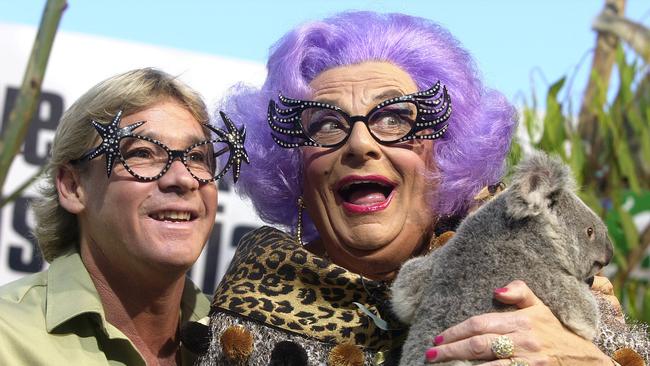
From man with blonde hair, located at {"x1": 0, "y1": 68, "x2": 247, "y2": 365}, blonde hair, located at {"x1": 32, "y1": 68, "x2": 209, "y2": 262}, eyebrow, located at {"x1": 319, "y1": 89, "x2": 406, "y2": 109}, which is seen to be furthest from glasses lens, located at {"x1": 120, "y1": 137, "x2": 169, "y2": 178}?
eyebrow, located at {"x1": 319, "y1": 89, "x2": 406, "y2": 109}

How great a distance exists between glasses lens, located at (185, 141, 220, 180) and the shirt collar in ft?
1.71

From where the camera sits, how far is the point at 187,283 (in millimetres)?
3801

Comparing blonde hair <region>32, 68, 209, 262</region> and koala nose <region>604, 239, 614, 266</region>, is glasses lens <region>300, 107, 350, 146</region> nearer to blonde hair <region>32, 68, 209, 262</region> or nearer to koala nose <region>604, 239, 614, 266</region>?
blonde hair <region>32, 68, 209, 262</region>

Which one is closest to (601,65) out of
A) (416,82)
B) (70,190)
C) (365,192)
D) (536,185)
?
(416,82)

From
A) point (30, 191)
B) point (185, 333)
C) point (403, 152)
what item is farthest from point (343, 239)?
point (30, 191)

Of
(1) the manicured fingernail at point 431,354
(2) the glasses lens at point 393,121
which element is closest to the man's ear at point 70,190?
(2) the glasses lens at point 393,121

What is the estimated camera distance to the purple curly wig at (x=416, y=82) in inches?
138

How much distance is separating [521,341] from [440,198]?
90 cm

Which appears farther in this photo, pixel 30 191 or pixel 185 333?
pixel 30 191

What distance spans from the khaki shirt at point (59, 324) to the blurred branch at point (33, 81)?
3.12 feet

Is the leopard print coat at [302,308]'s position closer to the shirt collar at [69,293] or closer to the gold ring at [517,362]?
the shirt collar at [69,293]

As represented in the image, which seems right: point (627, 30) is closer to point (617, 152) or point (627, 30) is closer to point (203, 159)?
point (617, 152)

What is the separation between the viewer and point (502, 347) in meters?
2.61

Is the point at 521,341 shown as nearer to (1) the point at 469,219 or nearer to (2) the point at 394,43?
(1) the point at 469,219
